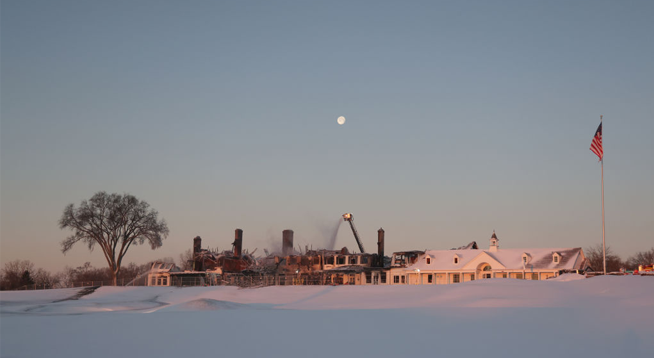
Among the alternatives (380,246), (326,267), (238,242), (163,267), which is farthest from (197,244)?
(380,246)

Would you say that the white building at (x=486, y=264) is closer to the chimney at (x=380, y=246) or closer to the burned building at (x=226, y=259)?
the chimney at (x=380, y=246)

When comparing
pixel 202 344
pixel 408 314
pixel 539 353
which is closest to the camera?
pixel 539 353

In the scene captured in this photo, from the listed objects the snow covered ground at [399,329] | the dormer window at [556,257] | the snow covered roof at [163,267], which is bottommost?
the snow covered roof at [163,267]

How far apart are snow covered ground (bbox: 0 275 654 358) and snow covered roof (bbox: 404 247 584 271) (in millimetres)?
34629

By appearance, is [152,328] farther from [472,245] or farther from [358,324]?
[472,245]

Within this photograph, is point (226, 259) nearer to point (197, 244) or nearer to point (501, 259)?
point (197, 244)

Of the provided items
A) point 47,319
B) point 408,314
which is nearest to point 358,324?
point 408,314

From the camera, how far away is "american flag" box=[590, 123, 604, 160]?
1656 inches

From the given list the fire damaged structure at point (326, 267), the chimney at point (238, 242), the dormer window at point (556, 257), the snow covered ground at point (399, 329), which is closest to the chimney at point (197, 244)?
the chimney at point (238, 242)

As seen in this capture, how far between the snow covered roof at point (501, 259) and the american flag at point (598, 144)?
26.4 metres

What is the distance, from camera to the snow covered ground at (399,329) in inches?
804

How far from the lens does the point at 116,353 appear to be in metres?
20.2

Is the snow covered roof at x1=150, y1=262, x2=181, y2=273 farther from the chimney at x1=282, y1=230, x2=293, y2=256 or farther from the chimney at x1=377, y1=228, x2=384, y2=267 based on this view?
the chimney at x1=377, y1=228, x2=384, y2=267

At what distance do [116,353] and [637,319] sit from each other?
19.0 m
